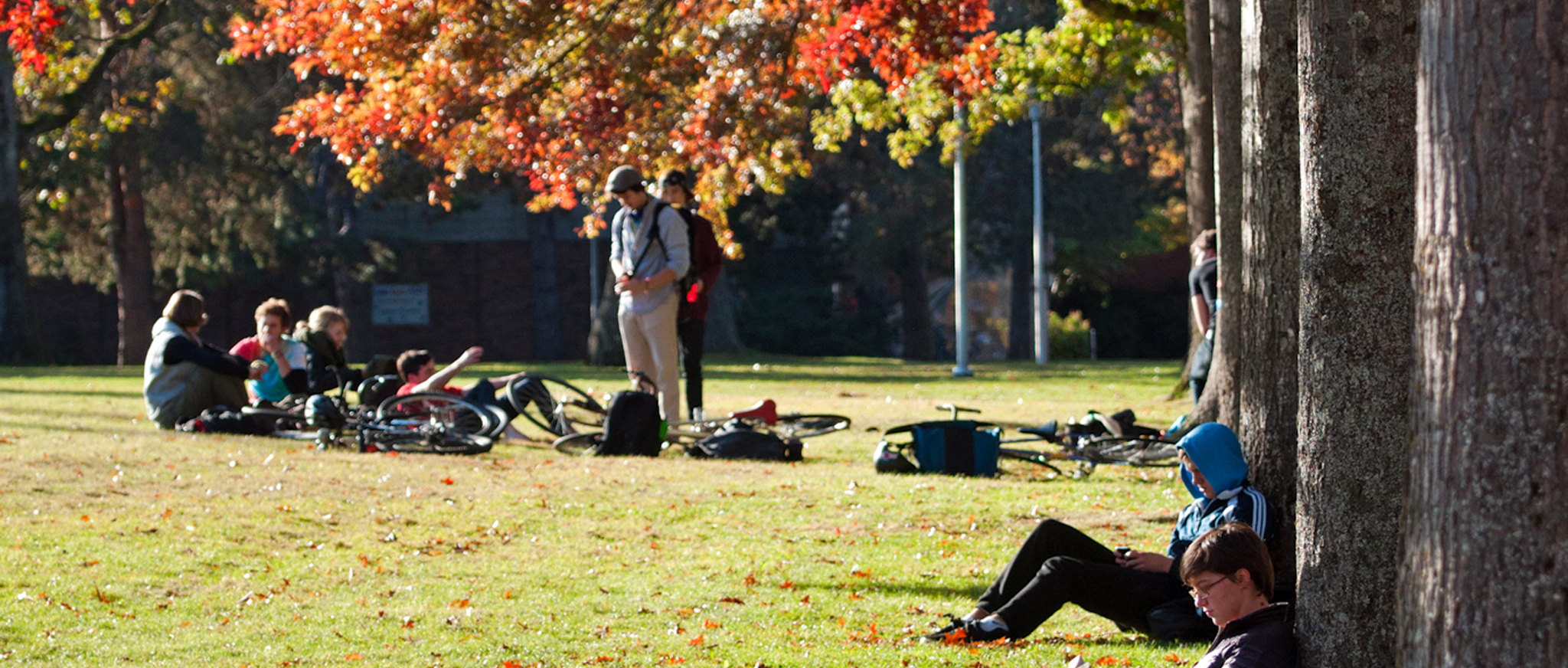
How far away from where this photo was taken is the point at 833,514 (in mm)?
9125

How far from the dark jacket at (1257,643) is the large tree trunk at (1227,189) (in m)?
4.82

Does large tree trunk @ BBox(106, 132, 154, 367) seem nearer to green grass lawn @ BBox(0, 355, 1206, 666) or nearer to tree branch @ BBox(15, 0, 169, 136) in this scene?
tree branch @ BBox(15, 0, 169, 136)

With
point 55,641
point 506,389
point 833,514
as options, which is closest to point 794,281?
point 506,389

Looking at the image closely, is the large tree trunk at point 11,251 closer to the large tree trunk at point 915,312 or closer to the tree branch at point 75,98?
the tree branch at point 75,98

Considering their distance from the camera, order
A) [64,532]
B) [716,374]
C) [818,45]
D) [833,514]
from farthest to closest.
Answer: [716,374]
[818,45]
[833,514]
[64,532]

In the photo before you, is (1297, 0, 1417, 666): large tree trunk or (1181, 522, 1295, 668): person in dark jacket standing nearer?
(1297, 0, 1417, 666): large tree trunk

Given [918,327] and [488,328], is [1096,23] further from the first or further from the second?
[488,328]

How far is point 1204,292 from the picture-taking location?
40.7 ft

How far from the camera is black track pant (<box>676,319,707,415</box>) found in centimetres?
1266

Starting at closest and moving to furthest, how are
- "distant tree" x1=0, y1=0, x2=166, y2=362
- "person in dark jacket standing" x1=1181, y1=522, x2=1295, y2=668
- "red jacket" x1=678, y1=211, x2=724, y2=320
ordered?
"person in dark jacket standing" x1=1181, y1=522, x2=1295, y2=668 → "red jacket" x1=678, y1=211, x2=724, y2=320 → "distant tree" x1=0, y1=0, x2=166, y2=362

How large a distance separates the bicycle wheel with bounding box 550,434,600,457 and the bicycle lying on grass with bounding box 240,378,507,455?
44 centimetres

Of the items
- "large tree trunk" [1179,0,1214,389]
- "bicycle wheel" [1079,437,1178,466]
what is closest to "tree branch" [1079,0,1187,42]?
"large tree trunk" [1179,0,1214,389]

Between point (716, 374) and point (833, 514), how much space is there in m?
16.7

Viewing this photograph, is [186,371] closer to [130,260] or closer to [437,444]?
[437,444]
